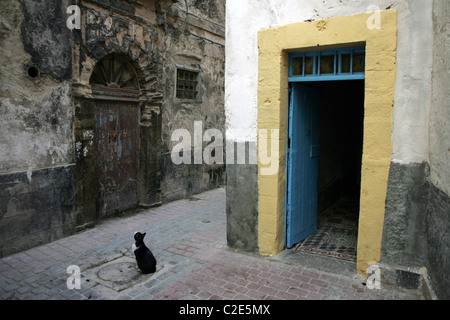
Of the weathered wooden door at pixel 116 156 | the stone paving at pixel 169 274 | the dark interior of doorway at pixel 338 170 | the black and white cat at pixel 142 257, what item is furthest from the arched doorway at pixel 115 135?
the dark interior of doorway at pixel 338 170

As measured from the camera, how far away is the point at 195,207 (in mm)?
8125

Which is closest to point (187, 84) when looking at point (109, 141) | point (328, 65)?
point (109, 141)

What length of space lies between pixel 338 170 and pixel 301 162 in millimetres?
3633

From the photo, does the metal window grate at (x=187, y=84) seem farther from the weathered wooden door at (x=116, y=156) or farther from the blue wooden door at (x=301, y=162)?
the blue wooden door at (x=301, y=162)

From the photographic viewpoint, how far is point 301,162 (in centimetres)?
537

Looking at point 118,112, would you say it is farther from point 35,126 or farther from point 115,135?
point 35,126

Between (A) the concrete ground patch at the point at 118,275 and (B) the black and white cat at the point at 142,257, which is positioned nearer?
(A) the concrete ground patch at the point at 118,275

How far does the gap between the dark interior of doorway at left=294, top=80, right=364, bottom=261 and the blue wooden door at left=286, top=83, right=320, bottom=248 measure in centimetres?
25

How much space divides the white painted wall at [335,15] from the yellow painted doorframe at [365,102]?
0.32 ft

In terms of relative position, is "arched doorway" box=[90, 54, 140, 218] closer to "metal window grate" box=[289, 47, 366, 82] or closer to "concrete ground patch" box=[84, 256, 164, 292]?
"concrete ground patch" box=[84, 256, 164, 292]

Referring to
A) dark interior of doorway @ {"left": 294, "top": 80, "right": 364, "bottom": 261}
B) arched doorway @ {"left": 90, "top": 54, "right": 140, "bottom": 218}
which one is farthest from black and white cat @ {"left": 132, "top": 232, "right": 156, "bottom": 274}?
arched doorway @ {"left": 90, "top": 54, "right": 140, "bottom": 218}

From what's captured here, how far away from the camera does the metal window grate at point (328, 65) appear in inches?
175

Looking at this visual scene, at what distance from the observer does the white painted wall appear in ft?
12.6

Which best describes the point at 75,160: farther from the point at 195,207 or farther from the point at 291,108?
the point at 291,108
